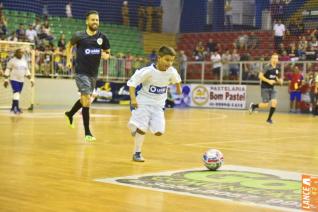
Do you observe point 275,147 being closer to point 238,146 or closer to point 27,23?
point 238,146

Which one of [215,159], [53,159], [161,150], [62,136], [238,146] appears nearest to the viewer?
[215,159]

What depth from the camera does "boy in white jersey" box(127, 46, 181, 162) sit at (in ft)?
25.5

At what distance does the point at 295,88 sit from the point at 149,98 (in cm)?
2025

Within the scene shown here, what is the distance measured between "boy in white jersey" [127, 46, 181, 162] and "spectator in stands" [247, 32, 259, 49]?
24.4 meters

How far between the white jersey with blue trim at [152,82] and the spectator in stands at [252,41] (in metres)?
24.4

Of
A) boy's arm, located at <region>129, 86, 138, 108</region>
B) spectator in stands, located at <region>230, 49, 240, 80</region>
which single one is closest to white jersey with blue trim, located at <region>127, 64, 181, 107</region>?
boy's arm, located at <region>129, 86, 138, 108</region>

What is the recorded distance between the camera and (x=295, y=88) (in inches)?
1067

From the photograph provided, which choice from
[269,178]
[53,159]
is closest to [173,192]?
[269,178]

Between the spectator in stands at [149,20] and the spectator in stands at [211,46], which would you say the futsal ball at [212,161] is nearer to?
the spectator in stands at [211,46]

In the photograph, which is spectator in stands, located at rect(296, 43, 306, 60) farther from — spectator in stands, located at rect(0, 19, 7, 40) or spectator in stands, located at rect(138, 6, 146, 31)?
spectator in stands, located at rect(0, 19, 7, 40)

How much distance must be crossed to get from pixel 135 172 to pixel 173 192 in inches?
53.3

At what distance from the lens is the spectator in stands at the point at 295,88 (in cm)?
2700

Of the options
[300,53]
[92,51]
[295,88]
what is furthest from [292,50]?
[92,51]

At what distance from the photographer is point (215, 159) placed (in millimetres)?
6887
